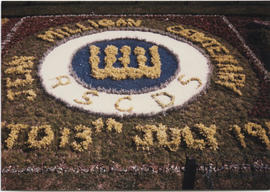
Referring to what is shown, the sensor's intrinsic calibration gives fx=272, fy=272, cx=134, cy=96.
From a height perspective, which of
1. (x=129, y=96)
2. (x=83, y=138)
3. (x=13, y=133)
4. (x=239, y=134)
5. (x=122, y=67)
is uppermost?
(x=122, y=67)

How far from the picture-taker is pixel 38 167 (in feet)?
34.0

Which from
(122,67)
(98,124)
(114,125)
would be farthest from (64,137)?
(122,67)

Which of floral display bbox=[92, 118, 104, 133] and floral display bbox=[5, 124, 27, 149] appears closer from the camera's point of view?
floral display bbox=[5, 124, 27, 149]

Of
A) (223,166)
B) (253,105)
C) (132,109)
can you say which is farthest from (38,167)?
(253,105)

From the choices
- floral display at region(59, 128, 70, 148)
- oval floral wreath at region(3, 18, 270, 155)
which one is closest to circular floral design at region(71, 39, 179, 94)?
oval floral wreath at region(3, 18, 270, 155)

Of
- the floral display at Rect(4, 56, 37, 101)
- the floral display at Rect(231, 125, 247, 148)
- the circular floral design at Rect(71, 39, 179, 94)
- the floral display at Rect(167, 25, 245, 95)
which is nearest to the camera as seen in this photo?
the floral display at Rect(231, 125, 247, 148)

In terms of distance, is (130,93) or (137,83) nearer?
(130,93)

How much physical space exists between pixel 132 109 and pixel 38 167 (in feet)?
15.9

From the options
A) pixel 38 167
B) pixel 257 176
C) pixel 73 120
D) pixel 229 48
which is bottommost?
pixel 257 176

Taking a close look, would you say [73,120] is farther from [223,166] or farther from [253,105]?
[253,105]

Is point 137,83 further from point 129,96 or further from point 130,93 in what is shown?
point 129,96

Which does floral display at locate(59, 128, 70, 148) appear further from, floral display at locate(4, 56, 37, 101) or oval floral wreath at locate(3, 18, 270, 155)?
floral display at locate(4, 56, 37, 101)

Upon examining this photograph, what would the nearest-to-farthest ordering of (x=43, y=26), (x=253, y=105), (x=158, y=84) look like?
(x=253, y=105), (x=158, y=84), (x=43, y=26)

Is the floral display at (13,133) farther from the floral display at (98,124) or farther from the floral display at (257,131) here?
the floral display at (257,131)
